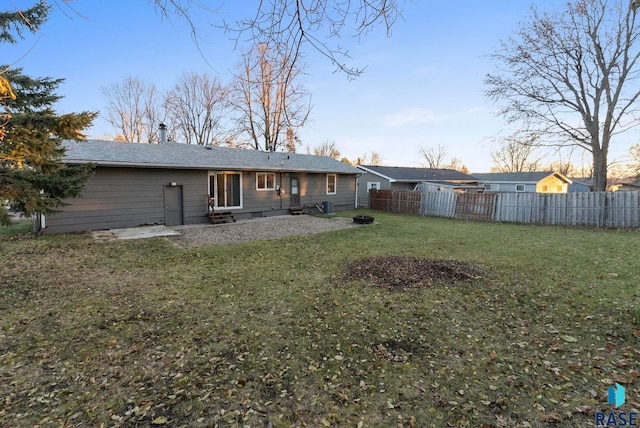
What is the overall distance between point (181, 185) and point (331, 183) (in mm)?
8934

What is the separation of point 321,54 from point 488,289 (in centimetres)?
463

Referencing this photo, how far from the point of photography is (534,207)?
46.3ft

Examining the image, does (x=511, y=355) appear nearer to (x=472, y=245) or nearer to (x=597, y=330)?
(x=597, y=330)

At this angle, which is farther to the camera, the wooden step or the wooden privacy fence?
the wooden step

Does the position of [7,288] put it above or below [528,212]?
below

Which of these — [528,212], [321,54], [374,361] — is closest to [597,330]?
[374,361]

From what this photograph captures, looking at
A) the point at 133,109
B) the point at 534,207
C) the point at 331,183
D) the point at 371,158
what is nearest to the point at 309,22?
the point at 534,207

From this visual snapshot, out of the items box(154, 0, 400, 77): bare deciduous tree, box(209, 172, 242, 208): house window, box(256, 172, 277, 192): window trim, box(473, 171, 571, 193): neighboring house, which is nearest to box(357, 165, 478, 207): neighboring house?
box(473, 171, 571, 193): neighboring house

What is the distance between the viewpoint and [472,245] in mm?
8977

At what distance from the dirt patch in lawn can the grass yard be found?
181 mm

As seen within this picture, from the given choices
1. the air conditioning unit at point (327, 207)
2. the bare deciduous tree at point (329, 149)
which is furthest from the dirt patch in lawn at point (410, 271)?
the bare deciduous tree at point (329, 149)

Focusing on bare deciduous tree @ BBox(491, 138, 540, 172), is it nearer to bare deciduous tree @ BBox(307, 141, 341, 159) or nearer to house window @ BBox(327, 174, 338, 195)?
bare deciduous tree @ BBox(307, 141, 341, 159)

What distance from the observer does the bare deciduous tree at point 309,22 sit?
256cm

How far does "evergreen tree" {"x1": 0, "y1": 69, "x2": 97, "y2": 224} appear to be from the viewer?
4.69m
